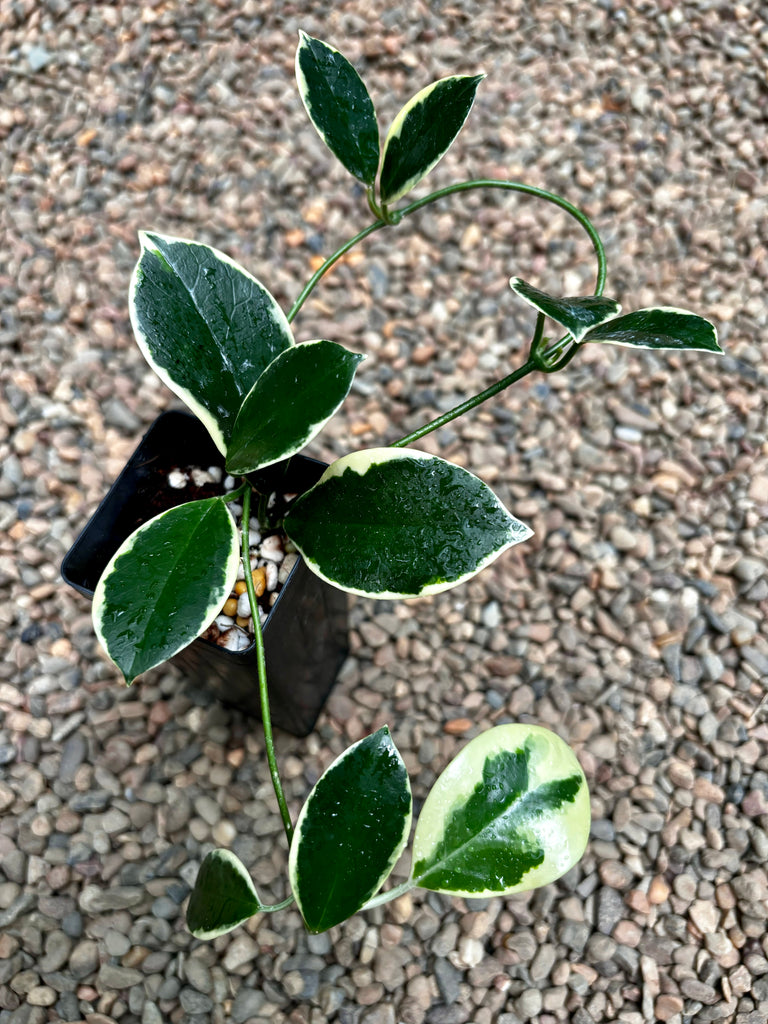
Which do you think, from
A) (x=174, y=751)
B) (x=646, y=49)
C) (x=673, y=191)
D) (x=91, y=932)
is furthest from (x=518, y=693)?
(x=646, y=49)

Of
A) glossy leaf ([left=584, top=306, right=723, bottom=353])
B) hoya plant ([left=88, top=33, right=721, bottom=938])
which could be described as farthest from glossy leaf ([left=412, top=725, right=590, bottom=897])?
glossy leaf ([left=584, top=306, right=723, bottom=353])

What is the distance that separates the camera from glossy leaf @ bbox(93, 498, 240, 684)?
597mm

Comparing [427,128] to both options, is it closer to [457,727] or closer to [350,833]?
[350,833]

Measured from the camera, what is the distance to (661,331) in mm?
633

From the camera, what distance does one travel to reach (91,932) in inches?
38.8

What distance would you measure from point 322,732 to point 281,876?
0.62 ft

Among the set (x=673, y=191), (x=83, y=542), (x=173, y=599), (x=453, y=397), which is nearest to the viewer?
(x=173, y=599)

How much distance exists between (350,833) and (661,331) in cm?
47

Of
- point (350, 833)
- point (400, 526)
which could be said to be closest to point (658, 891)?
point (350, 833)

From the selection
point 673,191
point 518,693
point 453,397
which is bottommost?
point 518,693

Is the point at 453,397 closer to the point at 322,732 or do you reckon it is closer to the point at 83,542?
the point at 322,732

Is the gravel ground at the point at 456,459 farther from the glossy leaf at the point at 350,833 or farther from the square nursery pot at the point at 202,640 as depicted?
the glossy leaf at the point at 350,833

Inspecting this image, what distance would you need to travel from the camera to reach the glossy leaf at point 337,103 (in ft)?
2.46

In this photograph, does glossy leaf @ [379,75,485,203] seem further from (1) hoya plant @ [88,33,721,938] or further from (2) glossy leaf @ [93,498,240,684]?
(2) glossy leaf @ [93,498,240,684]
